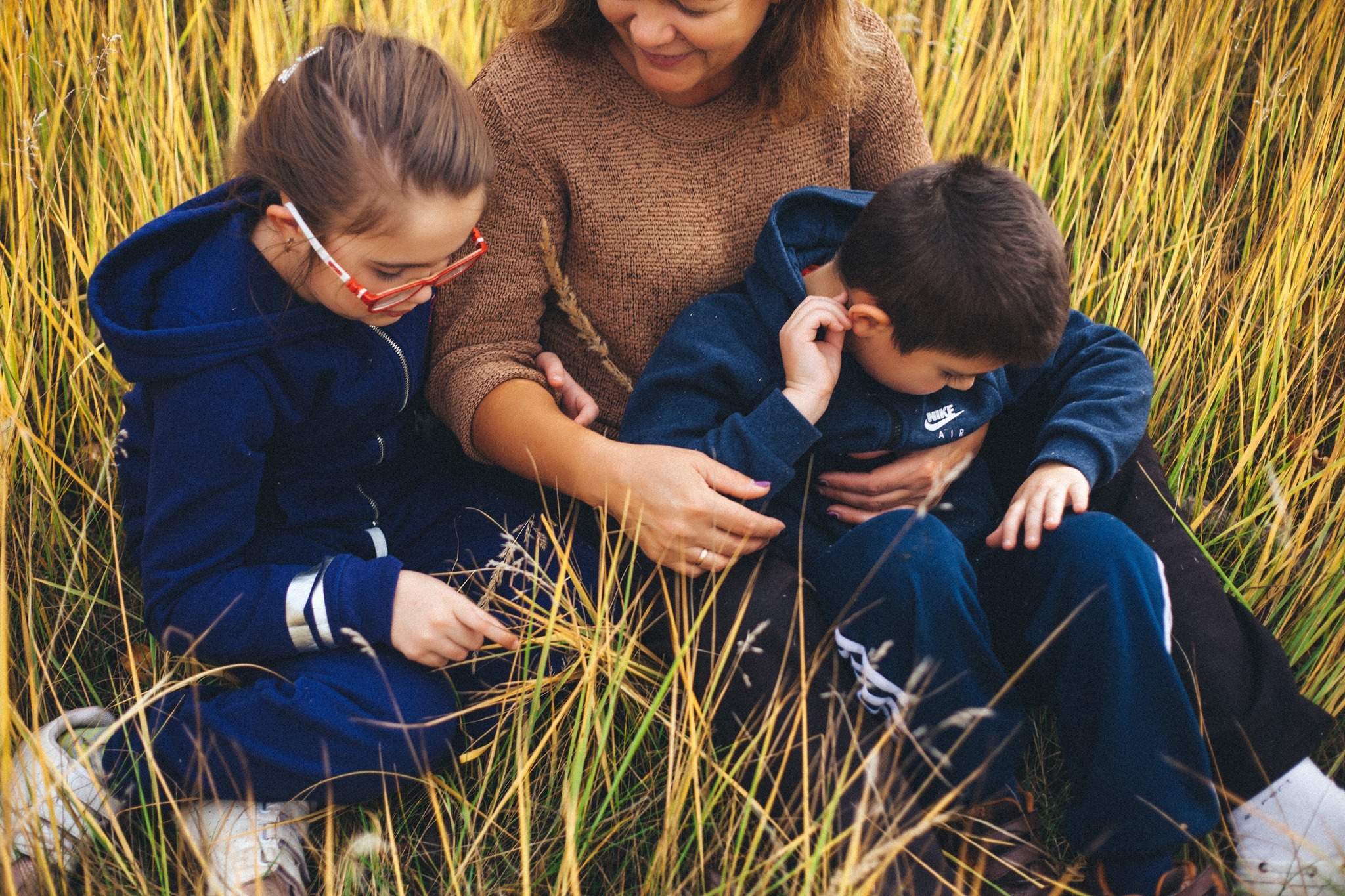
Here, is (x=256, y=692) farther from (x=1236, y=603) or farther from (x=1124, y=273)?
→ (x=1124, y=273)

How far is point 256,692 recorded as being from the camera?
55.5 inches

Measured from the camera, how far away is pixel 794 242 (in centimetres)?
167

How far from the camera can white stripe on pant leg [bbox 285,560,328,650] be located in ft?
4.64

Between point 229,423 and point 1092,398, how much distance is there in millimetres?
1393

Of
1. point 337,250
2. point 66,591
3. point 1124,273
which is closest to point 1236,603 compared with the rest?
point 1124,273

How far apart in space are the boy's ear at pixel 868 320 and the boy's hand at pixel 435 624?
748 mm

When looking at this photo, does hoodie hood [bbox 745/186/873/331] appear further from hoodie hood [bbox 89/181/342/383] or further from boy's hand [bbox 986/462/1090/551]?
hoodie hood [bbox 89/181/342/383]

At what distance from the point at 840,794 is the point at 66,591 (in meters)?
1.37

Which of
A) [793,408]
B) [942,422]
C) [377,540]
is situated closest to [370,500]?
[377,540]

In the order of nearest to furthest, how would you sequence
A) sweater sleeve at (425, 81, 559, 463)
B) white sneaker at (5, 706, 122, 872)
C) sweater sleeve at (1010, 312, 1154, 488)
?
1. white sneaker at (5, 706, 122, 872)
2. sweater sleeve at (1010, 312, 1154, 488)
3. sweater sleeve at (425, 81, 559, 463)

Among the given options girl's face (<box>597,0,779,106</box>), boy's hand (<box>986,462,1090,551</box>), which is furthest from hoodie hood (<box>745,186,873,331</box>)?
boy's hand (<box>986,462,1090,551</box>)

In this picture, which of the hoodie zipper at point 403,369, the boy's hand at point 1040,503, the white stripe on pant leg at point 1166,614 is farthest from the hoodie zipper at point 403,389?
the white stripe on pant leg at point 1166,614

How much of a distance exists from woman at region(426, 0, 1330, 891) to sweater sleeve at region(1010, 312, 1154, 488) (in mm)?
90

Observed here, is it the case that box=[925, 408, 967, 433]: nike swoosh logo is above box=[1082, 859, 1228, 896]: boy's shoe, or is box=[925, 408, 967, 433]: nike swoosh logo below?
above
